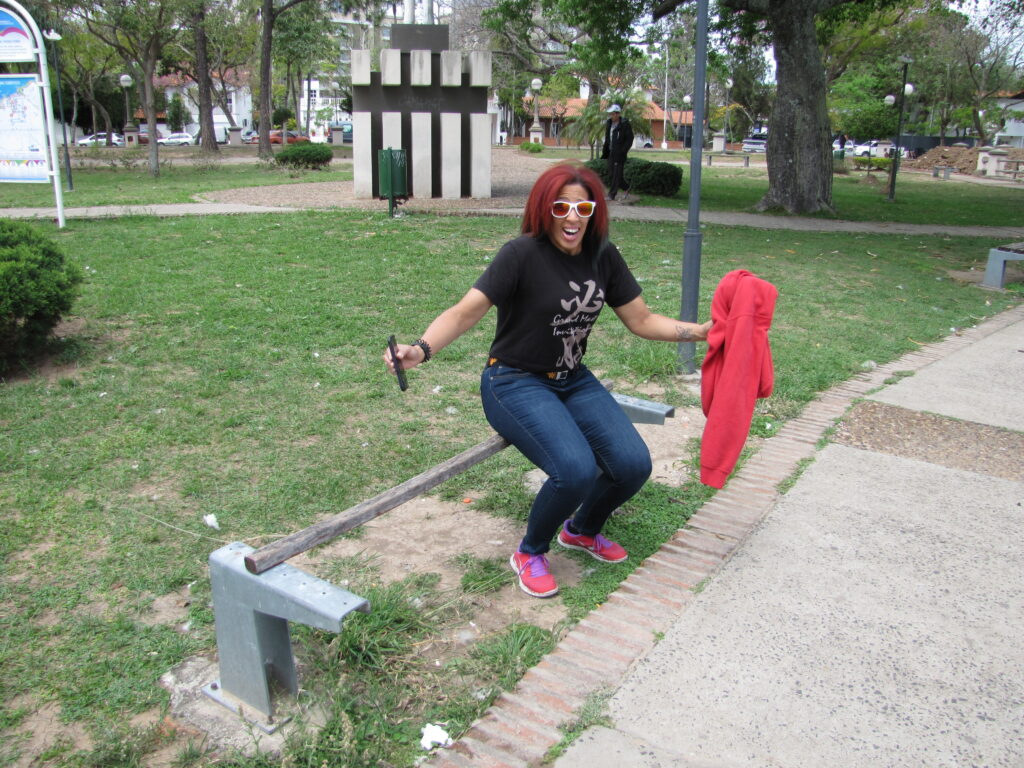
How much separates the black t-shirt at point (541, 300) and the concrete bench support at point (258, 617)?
1.26 m

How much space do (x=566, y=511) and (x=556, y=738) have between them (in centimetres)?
88

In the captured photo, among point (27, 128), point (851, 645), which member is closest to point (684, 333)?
point (851, 645)

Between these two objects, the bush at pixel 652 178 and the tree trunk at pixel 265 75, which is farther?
the tree trunk at pixel 265 75

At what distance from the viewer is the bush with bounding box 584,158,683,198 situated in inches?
737

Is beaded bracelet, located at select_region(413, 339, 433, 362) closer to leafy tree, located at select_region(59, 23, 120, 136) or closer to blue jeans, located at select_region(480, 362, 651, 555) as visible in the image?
blue jeans, located at select_region(480, 362, 651, 555)

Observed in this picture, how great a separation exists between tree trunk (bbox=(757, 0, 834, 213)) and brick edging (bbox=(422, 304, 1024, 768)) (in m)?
12.0

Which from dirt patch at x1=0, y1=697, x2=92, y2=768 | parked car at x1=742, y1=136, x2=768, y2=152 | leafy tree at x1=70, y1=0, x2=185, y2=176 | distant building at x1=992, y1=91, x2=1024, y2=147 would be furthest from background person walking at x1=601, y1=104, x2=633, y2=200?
distant building at x1=992, y1=91, x2=1024, y2=147

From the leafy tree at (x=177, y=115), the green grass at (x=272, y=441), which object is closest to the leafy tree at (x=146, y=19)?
the green grass at (x=272, y=441)

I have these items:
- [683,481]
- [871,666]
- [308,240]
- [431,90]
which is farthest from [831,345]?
[431,90]

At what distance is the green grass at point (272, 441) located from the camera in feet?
8.87

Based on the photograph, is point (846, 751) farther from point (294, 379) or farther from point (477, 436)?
point (294, 379)

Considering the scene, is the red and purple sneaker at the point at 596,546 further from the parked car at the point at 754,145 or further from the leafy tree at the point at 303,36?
the parked car at the point at 754,145

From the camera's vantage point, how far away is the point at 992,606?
3188 millimetres

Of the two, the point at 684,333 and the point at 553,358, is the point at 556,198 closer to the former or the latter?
the point at 553,358
